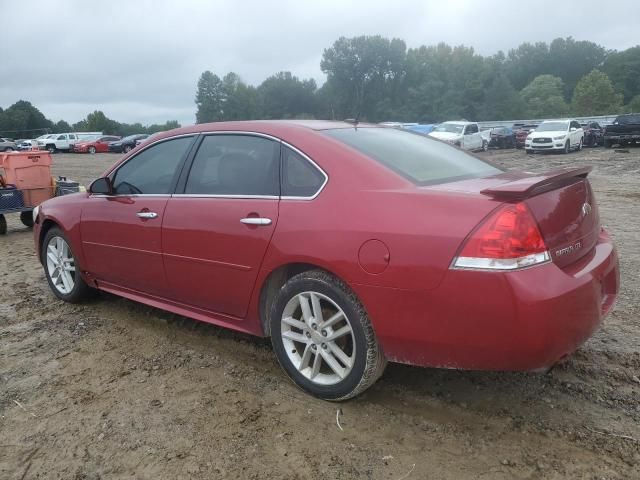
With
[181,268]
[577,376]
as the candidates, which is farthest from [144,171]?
[577,376]

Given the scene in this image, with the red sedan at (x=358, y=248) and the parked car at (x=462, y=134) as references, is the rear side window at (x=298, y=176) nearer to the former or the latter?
the red sedan at (x=358, y=248)

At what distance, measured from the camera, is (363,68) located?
100188 millimetres

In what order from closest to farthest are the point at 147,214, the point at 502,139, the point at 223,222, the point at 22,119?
1. the point at 223,222
2. the point at 147,214
3. the point at 502,139
4. the point at 22,119

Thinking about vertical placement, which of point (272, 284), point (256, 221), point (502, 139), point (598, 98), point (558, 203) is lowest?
point (598, 98)

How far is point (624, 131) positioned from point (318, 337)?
27.9 metres

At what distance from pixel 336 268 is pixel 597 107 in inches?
3339

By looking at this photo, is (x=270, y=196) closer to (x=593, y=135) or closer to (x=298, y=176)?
(x=298, y=176)

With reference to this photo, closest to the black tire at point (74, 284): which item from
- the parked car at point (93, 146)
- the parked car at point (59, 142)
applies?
the parked car at point (93, 146)

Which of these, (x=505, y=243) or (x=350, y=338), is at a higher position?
(x=505, y=243)

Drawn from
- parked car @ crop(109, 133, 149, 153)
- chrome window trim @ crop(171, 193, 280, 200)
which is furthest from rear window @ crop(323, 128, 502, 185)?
parked car @ crop(109, 133, 149, 153)

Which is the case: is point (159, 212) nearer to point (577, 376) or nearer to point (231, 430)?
point (231, 430)

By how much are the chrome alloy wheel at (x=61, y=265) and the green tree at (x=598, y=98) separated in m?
82.4

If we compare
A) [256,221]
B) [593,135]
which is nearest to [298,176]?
[256,221]

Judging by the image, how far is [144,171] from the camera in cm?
408
